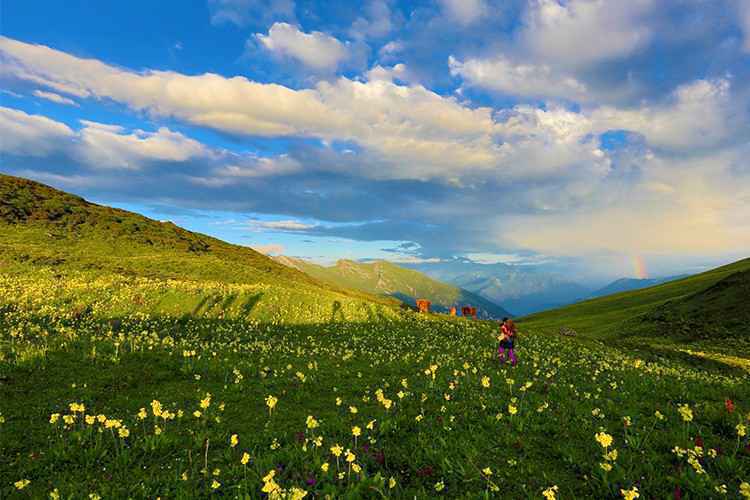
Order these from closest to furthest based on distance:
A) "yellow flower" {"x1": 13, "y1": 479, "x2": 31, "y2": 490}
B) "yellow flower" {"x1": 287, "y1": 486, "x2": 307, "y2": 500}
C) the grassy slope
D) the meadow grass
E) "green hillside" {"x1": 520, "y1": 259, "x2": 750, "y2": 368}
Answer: "yellow flower" {"x1": 287, "y1": 486, "x2": 307, "y2": 500} < "yellow flower" {"x1": 13, "y1": 479, "x2": 31, "y2": 490} < the meadow grass < "green hillside" {"x1": 520, "y1": 259, "x2": 750, "y2": 368} < the grassy slope

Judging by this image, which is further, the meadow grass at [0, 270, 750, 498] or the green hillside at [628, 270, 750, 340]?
the green hillside at [628, 270, 750, 340]

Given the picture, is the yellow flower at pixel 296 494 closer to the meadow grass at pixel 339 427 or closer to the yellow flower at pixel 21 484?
the meadow grass at pixel 339 427

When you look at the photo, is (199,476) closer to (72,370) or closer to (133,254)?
(72,370)

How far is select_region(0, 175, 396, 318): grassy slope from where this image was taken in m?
46.2

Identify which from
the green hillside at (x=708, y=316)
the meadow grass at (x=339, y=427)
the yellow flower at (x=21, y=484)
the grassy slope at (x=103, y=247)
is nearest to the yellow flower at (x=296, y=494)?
the meadow grass at (x=339, y=427)

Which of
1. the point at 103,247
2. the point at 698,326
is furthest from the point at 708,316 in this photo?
the point at 103,247

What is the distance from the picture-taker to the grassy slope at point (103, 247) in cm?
4622

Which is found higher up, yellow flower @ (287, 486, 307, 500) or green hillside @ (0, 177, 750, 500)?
yellow flower @ (287, 486, 307, 500)

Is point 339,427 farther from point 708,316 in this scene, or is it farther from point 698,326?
point 708,316

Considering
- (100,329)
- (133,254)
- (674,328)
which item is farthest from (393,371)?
(133,254)

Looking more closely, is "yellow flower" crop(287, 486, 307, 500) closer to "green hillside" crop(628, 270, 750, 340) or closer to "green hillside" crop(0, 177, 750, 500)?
"green hillside" crop(0, 177, 750, 500)

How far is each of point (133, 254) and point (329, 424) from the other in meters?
70.2

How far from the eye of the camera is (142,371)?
556 inches

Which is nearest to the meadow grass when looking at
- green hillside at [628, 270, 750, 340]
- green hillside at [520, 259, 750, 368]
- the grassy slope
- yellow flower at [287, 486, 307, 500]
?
yellow flower at [287, 486, 307, 500]
